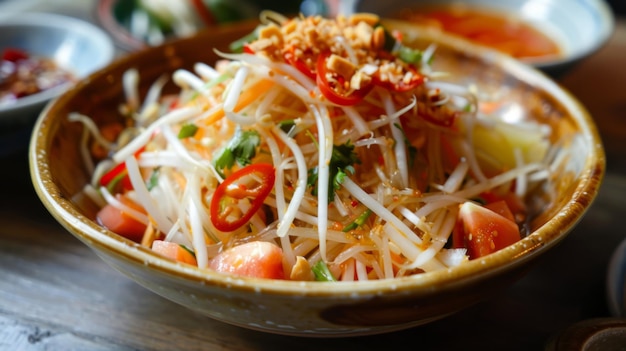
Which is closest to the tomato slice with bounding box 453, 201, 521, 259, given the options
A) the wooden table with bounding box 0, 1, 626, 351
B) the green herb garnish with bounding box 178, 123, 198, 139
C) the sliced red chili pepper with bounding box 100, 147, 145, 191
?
the wooden table with bounding box 0, 1, 626, 351

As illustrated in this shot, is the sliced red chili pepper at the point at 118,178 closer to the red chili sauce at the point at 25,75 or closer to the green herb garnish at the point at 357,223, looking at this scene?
the green herb garnish at the point at 357,223

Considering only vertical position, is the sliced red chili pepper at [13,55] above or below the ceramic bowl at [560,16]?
below

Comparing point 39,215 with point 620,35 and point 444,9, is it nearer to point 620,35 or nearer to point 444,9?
point 444,9

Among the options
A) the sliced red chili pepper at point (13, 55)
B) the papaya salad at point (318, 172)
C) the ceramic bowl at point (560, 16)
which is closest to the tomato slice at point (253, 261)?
the papaya salad at point (318, 172)

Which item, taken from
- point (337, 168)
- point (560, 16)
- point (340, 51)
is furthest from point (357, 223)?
point (560, 16)

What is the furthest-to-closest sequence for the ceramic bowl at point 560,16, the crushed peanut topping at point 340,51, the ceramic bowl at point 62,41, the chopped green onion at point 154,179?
the ceramic bowl at point 560,16 → the ceramic bowl at point 62,41 → the chopped green onion at point 154,179 → the crushed peanut topping at point 340,51

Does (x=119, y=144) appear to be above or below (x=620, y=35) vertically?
below

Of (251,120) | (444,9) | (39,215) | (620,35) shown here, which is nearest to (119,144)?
(39,215)
